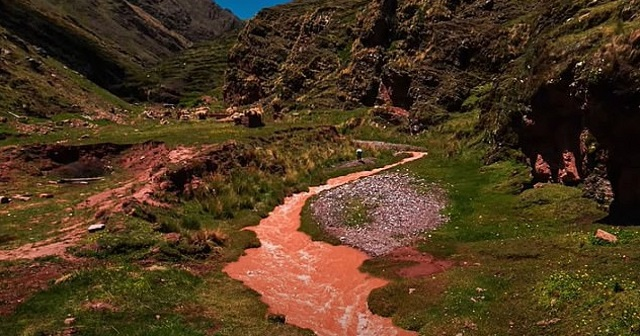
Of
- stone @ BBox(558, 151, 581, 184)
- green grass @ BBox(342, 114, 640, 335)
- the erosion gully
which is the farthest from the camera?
stone @ BBox(558, 151, 581, 184)

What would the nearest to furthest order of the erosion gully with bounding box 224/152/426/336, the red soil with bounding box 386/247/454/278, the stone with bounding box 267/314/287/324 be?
1. the stone with bounding box 267/314/287/324
2. the erosion gully with bounding box 224/152/426/336
3. the red soil with bounding box 386/247/454/278

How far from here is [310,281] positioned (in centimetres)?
2756

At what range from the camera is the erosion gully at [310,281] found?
885 inches

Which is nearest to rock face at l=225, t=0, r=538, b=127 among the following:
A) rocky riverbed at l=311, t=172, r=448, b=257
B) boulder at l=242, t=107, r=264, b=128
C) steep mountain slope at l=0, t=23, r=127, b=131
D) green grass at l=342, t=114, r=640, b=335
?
boulder at l=242, t=107, r=264, b=128

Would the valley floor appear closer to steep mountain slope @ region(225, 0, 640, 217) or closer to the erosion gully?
the erosion gully

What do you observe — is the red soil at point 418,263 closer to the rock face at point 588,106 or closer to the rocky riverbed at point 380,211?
the rocky riverbed at point 380,211

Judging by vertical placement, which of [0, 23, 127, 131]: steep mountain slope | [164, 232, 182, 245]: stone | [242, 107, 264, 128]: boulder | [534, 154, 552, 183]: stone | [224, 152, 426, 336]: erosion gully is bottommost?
[224, 152, 426, 336]: erosion gully

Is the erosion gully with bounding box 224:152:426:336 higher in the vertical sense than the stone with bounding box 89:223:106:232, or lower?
lower

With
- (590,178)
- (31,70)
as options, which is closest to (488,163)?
(590,178)

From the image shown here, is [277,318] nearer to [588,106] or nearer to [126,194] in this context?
[588,106]

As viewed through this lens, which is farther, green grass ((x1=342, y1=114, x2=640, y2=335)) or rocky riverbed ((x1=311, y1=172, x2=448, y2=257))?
rocky riverbed ((x1=311, y1=172, x2=448, y2=257))

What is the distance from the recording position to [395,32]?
102000 mm

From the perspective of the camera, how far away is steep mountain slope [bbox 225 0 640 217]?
26.0 meters

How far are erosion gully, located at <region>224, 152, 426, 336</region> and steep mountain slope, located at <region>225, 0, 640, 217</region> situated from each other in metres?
14.0
